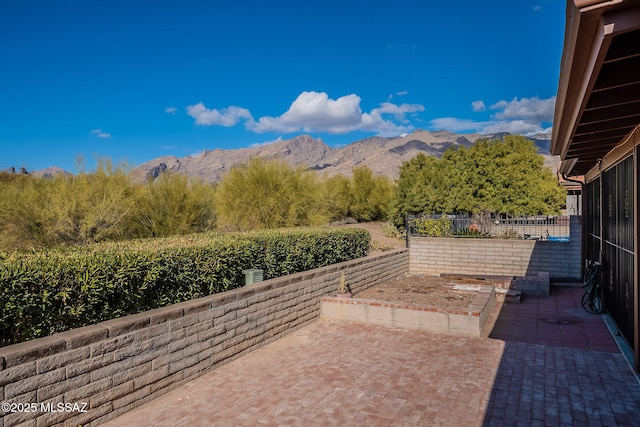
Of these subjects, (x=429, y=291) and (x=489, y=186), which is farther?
(x=489, y=186)

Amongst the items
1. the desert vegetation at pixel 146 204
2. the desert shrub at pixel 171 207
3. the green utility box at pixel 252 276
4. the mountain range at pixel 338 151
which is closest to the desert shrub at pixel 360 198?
the desert vegetation at pixel 146 204

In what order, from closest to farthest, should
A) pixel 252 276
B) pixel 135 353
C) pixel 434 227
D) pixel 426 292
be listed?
1. pixel 135 353
2. pixel 252 276
3. pixel 426 292
4. pixel 434 227

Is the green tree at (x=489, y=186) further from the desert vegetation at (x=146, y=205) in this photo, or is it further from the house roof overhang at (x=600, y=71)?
the house roof overhang at (x=600, y=71)

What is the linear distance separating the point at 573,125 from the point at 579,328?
462 cm

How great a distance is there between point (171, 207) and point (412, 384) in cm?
1256

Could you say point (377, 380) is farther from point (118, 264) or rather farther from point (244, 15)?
point (244, 15)

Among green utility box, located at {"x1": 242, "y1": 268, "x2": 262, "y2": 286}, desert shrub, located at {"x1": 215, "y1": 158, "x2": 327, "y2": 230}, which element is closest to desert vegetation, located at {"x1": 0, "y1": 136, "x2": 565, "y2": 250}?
desert shrub, located at {"x1": 215, "y1": 158, "x2": 327, "y2": 230}

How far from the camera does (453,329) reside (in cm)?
712

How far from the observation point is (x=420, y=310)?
7395 mm

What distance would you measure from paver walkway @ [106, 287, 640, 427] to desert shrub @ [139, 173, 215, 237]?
957 centimetres

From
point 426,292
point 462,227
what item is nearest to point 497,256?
point 462,227

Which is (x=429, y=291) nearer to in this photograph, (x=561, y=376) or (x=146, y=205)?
(x=561, y=376)

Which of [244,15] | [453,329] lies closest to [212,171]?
[244,15]

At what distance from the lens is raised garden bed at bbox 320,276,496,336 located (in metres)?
7.08
